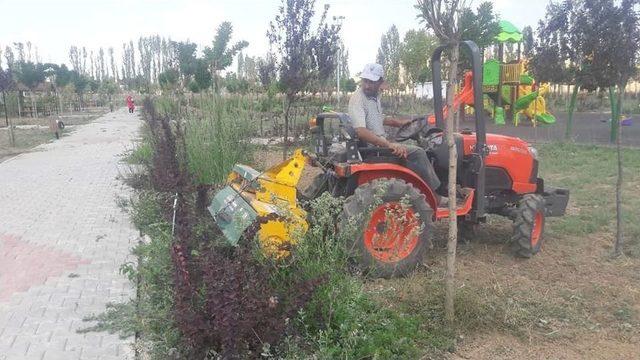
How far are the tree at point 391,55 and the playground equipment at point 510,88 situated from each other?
246 inches

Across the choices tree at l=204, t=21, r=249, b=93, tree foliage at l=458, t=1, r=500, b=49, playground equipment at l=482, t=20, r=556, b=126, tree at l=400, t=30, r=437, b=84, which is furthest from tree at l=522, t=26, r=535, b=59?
tree at l=204, t=21, r=249, b=93

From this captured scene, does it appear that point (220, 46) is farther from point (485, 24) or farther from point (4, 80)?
point (4, 80)

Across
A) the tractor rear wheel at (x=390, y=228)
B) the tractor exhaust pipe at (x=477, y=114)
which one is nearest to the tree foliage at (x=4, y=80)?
the tractor exhaust pipe at (x=477, y=114)

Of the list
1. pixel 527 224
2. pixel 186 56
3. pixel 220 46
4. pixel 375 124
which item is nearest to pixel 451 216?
pixel 375 124

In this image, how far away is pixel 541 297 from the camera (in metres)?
4.29

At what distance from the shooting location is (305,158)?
4.86 m

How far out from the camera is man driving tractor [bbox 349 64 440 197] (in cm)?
478

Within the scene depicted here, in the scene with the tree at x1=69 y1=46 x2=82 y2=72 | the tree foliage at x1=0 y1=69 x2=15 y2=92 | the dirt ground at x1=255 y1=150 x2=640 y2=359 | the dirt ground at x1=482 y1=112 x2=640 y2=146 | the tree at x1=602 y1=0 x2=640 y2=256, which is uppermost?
the tree at x1=69 y1=46 x2=82 y2=72

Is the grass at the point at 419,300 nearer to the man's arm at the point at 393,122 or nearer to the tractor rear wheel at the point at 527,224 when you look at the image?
the tractor rear wheel at the point at 527,224

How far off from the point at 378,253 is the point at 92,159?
10.3m

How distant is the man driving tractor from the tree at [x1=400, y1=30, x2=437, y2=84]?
2022 centimetres

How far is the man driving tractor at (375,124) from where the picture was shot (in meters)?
4.78

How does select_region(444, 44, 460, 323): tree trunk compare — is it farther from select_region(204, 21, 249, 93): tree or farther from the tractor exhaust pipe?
select_region(204, 21, 249, 93): tree

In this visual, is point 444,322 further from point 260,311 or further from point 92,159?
point 92,159
